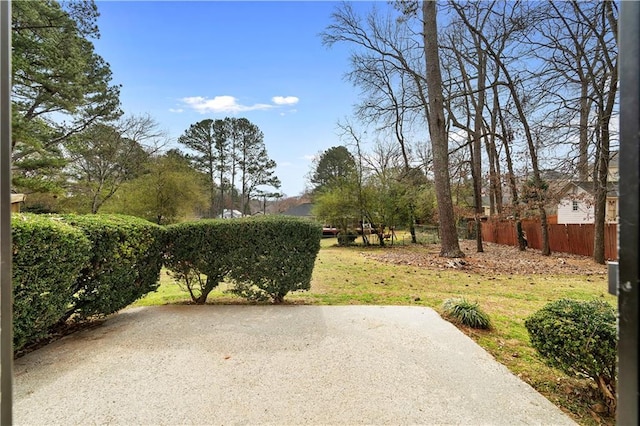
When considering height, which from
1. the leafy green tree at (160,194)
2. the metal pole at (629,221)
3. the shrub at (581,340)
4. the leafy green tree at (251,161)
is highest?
the leafy green tree at (251,161)

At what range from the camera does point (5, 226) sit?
77 cm

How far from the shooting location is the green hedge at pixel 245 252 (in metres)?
4.03

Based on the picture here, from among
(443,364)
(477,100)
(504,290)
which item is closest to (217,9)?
(443,364)

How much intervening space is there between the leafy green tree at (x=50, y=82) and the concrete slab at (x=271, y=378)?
8.38 meters

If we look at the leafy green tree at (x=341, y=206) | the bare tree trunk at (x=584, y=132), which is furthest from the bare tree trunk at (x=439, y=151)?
the leafy green tree at (x=341, y=206)

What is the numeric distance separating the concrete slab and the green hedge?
766mm

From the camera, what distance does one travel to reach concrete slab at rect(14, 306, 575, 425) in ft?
5.99

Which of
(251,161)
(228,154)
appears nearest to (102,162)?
(228,154)

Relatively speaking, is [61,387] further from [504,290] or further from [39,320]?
[504,290]

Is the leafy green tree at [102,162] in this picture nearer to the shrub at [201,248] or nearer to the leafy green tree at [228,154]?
the leafy green tree at [228,154]

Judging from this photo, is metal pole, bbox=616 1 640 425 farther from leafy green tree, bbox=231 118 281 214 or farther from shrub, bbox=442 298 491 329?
leafy green tree, bbox=231 118 281 214

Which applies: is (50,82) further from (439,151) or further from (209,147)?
(439,151)

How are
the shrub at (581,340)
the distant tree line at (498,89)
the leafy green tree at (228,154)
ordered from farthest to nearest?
the leafy green tree at (228,154) → the distant tree line at (498,89) → the shrub at (581,340)

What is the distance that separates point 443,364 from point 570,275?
6848 millimetres
